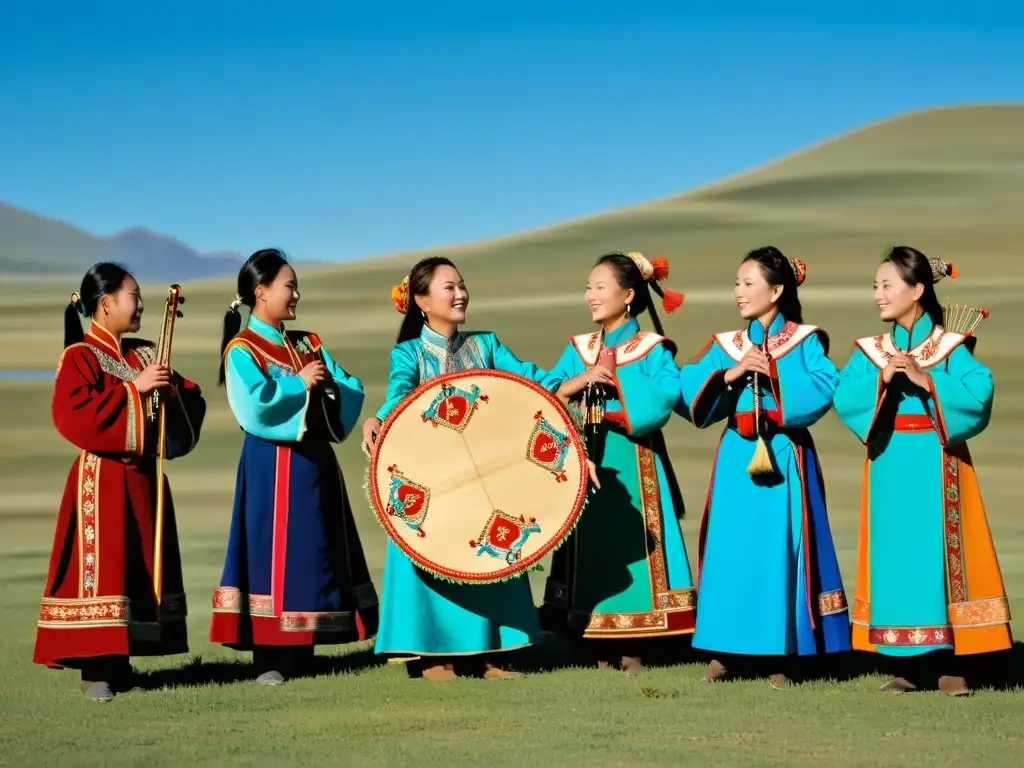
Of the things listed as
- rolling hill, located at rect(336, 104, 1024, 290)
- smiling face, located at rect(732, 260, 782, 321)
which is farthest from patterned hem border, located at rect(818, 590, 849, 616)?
rolling hill, located at rect(336, 104, 1024, 290)

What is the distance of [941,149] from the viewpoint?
156ft

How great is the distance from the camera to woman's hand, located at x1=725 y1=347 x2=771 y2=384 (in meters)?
6.27

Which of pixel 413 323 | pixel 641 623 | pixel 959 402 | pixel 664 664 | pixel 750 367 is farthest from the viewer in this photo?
pixel 664 664

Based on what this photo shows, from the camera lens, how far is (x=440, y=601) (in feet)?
21.7

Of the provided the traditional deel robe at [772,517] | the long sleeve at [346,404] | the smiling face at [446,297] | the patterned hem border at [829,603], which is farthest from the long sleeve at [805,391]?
the long sleeve at [346,404]

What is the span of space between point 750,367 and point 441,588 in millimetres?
1579

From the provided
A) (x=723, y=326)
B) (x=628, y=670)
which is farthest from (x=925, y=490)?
(x=723, y=326)

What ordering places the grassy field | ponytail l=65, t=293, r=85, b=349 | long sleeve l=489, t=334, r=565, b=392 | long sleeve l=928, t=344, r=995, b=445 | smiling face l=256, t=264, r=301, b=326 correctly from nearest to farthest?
the grassy field, long sleeve l=928, t=344, r=995, b=445, ponytail l=65, t=293, r=85, b=349, smiling face l=256, t=264, r=301, b=326, long sleeve l=489, t=334, r=565, b=392

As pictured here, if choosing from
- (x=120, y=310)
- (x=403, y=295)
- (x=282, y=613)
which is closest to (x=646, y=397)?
(x=403, y=295)

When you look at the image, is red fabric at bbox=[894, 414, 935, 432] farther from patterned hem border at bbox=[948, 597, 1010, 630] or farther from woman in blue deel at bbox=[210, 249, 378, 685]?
woman in blue deel at bbox=[210, 249, 378, 685]

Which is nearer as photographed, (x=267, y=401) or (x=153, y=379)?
(x=153, y=379)

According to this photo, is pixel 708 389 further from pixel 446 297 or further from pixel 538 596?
pixel 538 596

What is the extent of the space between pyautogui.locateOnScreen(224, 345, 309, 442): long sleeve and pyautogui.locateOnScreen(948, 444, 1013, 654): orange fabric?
2593 millimetres

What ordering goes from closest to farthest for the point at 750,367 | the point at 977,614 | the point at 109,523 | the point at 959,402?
the point at 959,402, the point at 977,614, the point at 750,367, the point at 109,523
